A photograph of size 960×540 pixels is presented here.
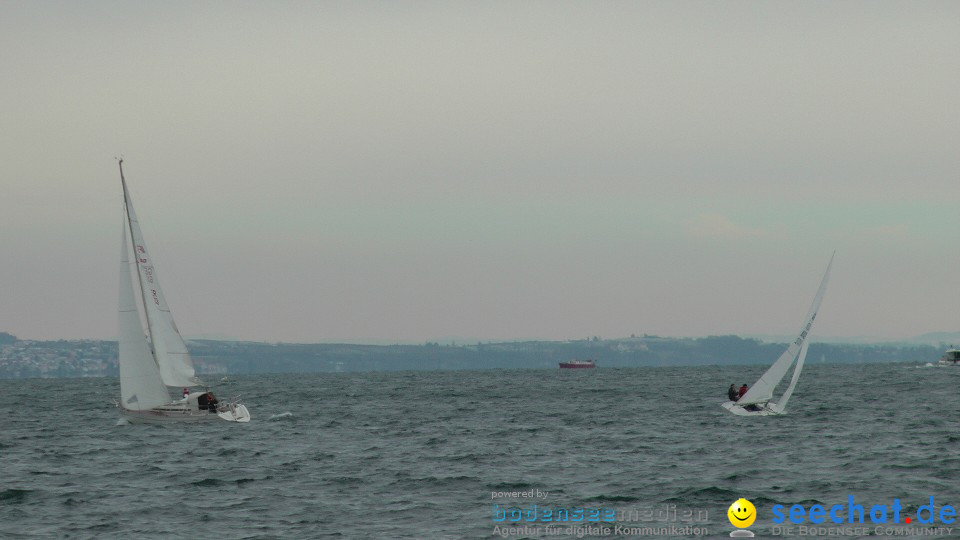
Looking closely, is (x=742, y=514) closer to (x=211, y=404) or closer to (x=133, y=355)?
(x=133, y=355)

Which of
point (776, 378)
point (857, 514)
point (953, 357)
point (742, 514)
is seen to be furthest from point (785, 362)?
point (953, 357)

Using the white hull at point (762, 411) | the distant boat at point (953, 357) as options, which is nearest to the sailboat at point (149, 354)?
the white hull at point (762, 411)

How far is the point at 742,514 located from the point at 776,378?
111ft

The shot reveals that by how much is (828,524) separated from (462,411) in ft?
171

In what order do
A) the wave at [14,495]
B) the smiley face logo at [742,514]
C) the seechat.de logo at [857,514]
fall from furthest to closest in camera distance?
the wave at [14,495] → the seechat.de logo at [857,514] → the smiley face logo at [742,514]

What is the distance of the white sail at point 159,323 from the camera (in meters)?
58.2

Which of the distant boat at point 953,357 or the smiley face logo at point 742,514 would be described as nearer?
the smiley face logo at point 742,514

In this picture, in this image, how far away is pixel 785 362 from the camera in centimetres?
6034

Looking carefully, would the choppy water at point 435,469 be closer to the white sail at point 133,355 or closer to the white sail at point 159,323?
the white sail at point 133,355

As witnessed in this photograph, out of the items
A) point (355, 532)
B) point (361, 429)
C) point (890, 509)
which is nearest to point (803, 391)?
point (361, 429)

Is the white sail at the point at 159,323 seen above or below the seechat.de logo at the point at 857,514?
above

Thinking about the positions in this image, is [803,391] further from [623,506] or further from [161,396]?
[623,506]

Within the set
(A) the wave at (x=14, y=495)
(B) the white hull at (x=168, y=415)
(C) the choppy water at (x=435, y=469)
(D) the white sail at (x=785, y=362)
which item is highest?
(D) the white sail at (x=785, y=362)

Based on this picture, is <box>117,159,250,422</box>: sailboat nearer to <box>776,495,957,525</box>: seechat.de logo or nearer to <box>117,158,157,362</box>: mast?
<box>117,158,157,362</box>: mast
